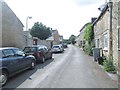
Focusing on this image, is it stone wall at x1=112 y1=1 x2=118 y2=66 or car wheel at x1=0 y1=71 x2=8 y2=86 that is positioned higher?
stone wall at x1=112 y1=1 x2=118 y2=66

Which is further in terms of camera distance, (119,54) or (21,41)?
(21,41)

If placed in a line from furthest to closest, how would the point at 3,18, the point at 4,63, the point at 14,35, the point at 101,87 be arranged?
the point at 14,35 < the point at 3,18 < the point at 4,63 < the point at 101,87

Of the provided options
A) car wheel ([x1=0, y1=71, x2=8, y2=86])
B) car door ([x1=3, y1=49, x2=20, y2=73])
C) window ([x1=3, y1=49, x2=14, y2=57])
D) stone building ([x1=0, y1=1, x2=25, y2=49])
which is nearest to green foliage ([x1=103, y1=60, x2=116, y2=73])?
car door ([x1=3, y1=49, x2=20, y2=73])

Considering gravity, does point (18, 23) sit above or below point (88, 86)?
above

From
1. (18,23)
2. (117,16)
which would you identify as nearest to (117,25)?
(117,16)

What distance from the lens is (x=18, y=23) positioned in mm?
25172

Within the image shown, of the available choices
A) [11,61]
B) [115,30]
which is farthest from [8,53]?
[115,30]

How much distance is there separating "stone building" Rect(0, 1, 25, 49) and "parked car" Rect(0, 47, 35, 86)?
9.71m

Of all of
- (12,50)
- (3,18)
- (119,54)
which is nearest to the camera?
(12,50)

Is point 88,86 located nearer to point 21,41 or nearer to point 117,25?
point 117,25

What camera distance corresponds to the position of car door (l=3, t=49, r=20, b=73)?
27.7 feet

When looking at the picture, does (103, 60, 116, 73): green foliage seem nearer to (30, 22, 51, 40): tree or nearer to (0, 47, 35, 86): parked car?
(0, 47, 35, 86): parked car

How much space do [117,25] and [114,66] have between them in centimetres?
246

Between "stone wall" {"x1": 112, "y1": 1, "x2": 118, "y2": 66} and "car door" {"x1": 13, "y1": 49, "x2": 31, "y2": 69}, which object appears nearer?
"car door" {"x1": 13, "y1": 49, "x2": 31, "y2": 69}
